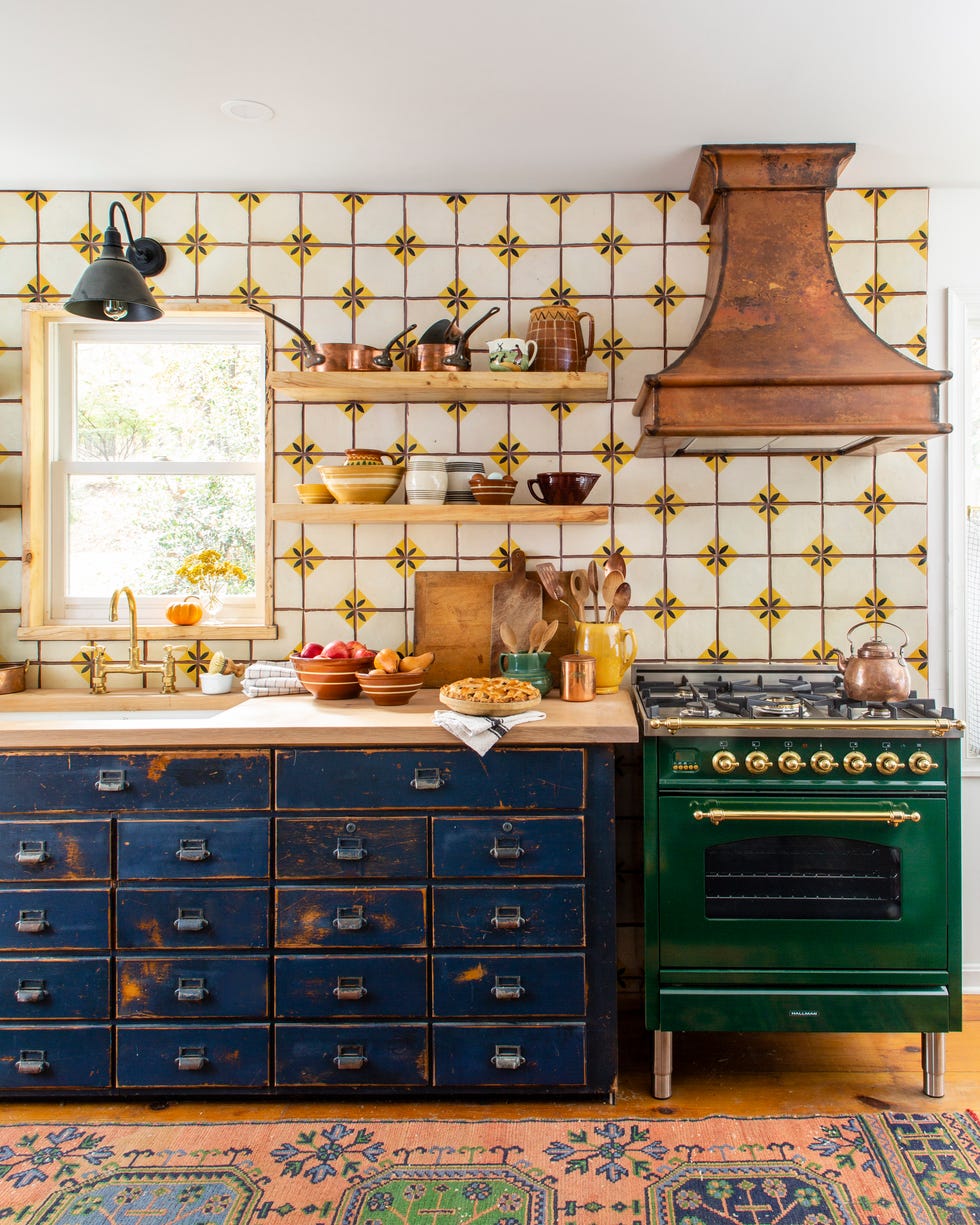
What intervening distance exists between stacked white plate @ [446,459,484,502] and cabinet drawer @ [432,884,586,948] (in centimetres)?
120

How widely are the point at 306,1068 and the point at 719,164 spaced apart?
2.74 meters

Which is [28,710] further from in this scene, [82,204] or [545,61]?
[545,61]

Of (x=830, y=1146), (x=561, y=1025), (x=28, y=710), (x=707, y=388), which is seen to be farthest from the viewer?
(x=28, y=710)

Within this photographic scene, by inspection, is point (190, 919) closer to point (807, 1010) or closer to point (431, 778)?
point (431, 778)

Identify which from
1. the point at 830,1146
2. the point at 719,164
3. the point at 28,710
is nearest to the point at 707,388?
the point at 719,164

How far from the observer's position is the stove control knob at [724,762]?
2234mm

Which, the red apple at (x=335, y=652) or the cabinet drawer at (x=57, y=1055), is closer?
the cabinet drawer at (x=57, y=1055)

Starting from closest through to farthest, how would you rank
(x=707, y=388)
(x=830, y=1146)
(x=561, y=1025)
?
1. (x=830, y=1146)
2. (x=561, y=1025)
3. (x=707, y=388)

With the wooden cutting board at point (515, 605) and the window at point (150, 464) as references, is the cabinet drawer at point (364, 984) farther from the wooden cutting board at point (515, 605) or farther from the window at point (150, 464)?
the window at point (150, 464)

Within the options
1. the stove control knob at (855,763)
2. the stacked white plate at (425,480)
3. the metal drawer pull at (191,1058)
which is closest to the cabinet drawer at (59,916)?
the metal drawer pull at (191,1058)

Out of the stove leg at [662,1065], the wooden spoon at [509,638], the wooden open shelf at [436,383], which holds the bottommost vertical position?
the stove leg at [662,1065]

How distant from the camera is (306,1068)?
2223 mm

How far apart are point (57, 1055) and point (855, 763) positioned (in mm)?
2179

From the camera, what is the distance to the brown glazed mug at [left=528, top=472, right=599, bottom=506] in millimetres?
2689
